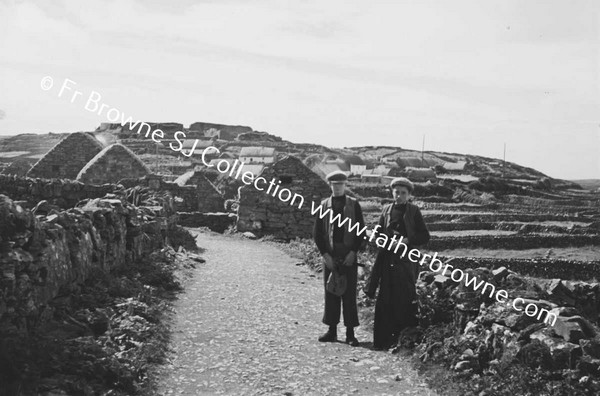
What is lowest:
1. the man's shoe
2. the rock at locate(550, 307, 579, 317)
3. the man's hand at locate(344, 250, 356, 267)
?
the man's shoe

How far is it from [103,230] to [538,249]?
3667 cm

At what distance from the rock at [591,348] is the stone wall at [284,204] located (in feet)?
53.2

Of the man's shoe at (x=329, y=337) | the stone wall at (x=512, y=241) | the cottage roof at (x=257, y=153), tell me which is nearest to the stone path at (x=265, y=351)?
the man's shoe at (x=329, y=337)

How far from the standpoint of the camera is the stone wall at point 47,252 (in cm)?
613

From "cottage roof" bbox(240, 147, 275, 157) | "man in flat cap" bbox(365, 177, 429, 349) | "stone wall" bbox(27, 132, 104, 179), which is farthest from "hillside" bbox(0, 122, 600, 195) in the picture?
"man in flat cap" bbox(365, 177, 429, 349)

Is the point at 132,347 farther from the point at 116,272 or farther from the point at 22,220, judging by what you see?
the point at 116,272

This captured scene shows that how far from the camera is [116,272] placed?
1040 centimetres

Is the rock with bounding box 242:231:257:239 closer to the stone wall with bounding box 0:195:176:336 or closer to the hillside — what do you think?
the stone wall with bounding box 0:195:176:336

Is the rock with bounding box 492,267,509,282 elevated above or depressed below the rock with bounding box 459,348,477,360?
above

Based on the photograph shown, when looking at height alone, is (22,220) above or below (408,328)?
above

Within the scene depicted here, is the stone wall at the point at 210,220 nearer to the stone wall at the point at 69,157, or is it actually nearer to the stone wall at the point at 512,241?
the stone wall at the point at 69,157

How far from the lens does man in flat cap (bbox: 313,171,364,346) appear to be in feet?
27.2

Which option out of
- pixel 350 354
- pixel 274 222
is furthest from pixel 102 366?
pixel 274 222

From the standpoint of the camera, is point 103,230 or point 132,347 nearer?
point 132,347
